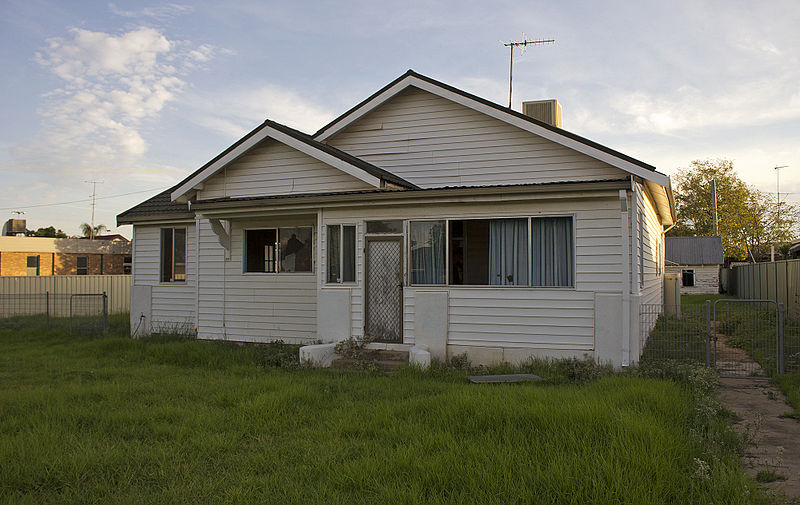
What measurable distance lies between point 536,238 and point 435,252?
1.83 m

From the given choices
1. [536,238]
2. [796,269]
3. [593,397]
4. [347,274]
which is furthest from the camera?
[796,269]

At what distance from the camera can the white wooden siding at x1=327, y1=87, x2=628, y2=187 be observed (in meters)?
11.8

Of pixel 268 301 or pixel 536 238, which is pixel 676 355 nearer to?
pixel 536 238

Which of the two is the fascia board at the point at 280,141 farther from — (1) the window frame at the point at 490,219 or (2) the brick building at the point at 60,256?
(2) the brick building at the point at 60,256

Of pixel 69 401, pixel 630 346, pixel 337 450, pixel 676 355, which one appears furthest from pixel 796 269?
pixel 69 401

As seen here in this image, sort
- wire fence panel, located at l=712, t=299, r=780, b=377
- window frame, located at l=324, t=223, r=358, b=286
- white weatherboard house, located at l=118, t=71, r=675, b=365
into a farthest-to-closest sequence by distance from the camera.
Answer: window frame, located at l=324, t=223, r=358, b=286 < white weatherboard house, located at l=118, t=71, r=675, b=365 < wire fence panel, located at l=712, t=299, r=780, b=377

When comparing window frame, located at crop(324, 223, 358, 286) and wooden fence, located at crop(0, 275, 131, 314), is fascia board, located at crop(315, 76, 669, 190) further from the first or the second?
wooden fence, located at crop(0, 275, 131, 314)

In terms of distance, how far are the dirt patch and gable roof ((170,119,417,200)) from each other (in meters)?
6.61

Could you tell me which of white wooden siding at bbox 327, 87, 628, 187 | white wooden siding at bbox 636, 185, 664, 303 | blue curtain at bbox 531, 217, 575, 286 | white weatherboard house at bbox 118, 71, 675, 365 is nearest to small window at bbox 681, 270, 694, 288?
white wooden siding at bbox 636, 185, 664, 303

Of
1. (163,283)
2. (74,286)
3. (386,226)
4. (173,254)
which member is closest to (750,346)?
(386,226)

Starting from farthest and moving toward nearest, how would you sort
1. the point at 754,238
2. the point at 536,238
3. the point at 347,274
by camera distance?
the point at 754,238
the point at 347,274
the point at 536,238

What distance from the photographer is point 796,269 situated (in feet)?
55.2

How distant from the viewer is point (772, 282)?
20.8 m

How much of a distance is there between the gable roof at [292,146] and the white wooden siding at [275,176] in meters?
0.28
